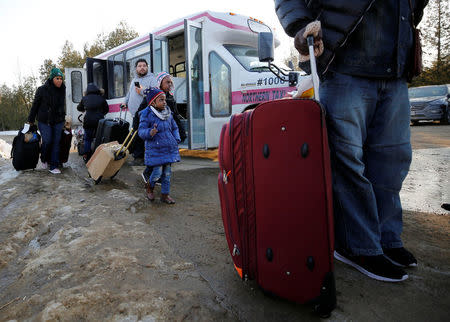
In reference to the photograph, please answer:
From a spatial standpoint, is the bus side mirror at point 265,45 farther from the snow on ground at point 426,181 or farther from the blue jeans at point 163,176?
the snow on ground at point 426,181

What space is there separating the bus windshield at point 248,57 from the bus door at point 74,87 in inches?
188

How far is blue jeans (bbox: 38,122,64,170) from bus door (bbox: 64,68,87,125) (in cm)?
326

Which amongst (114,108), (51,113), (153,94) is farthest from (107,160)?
(114,108)

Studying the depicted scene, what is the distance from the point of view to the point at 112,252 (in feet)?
6.87

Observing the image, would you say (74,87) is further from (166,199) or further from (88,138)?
(166,199)

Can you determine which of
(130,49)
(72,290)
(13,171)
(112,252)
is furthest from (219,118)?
(72,290)

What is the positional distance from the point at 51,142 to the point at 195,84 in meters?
2.70

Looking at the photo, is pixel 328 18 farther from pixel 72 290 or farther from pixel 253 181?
pixel 72 290

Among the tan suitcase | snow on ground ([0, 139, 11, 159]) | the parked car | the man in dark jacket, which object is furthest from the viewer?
the parked car

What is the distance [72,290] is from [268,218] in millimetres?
1043

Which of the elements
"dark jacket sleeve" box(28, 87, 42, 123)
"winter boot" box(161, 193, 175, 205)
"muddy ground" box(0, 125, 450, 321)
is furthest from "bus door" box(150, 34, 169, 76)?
"muddy ground" box(0, 125, 450, 321)

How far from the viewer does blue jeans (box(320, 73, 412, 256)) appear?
164 centimetres

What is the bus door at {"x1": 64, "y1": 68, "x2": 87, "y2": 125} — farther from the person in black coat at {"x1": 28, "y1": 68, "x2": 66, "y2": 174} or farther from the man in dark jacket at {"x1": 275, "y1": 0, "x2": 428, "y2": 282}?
the man in dark jacket at {"x1": 275, "y1": 0, "x2": 428, "y2": 282}

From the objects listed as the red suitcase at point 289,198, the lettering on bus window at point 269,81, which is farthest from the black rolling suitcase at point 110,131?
the red suitcase at point 289,198
